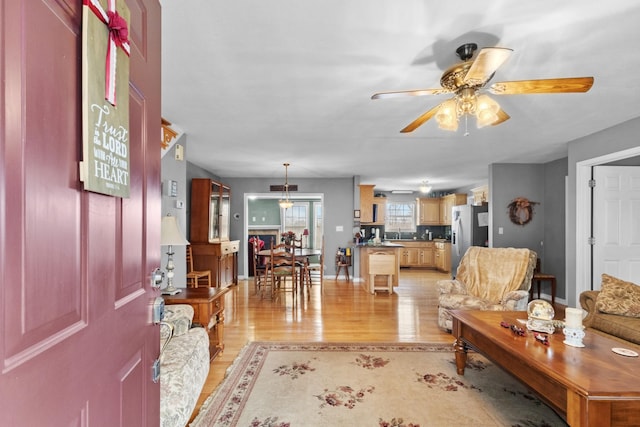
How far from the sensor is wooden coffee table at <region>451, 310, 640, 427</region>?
1354 mm

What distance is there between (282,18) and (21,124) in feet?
4.77

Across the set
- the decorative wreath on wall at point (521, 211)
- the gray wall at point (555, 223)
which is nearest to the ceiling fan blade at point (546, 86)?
the gray wall at point (555, 223)

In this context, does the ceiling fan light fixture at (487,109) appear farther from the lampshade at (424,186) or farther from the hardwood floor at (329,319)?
the lampshade at (424,186)

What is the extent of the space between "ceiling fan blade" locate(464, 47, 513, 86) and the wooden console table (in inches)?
97.7

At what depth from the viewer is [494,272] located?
11.8 ft

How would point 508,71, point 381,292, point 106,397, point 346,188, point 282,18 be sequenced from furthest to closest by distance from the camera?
point 346,188 < point 381,292 < point 508,71 < point 282,18 < point 106,397

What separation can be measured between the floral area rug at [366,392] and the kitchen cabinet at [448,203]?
20.2ft

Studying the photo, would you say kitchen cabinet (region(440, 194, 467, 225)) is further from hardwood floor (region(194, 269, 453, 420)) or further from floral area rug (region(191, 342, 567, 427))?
floral area rug (region(191, 342, 567, 427))

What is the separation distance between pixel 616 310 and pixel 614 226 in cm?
166

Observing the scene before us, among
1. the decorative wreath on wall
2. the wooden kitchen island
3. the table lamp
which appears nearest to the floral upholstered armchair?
the wooden kitchen island

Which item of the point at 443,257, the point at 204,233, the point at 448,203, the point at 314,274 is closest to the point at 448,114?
the point at 204,233

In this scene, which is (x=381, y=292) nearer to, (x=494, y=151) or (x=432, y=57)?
(x=494, y=151)

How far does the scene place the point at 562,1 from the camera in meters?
1.46

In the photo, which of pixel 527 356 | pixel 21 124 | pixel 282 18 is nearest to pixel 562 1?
pixel 282 18
